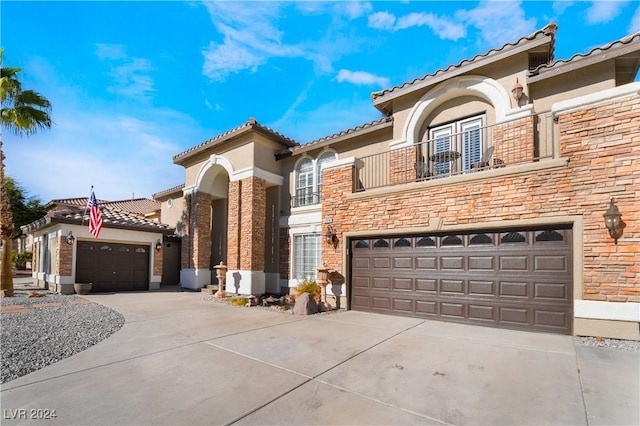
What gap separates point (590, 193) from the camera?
6.43 metres

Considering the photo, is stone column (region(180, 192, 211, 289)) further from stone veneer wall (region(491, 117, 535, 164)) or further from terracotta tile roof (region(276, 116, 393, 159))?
stone veneer wall (region(491, 117, 535, 164))

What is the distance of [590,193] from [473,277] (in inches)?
117

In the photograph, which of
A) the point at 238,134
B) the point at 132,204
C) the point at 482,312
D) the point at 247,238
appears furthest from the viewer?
the point at 132,204

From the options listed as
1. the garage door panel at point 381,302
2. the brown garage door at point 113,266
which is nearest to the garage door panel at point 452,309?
the garage door panel at point 381,302

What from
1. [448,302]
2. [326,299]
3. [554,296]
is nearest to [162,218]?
[326,299]

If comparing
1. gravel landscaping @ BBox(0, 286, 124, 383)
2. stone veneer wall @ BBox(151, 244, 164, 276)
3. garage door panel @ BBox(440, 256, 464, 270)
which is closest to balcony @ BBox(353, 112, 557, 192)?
garage door panel @ BBox(440, 256, 464, 270)

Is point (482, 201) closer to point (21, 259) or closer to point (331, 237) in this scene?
point (331, 237)

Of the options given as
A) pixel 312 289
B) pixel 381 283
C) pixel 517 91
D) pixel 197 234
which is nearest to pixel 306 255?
pixel 312 289

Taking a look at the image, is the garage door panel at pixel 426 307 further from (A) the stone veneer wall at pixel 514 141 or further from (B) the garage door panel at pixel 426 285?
(A) the stone veneer wall at pixel 514 141

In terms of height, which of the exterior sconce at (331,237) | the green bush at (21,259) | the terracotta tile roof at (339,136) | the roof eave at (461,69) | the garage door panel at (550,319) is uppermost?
the roof eave at (461,69)

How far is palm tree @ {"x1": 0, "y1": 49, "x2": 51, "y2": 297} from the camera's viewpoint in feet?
38.8

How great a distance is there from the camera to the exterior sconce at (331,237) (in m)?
10.3

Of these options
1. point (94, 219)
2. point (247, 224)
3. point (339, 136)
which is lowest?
point (247, 224)

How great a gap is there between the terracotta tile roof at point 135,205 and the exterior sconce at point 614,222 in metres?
29.1
